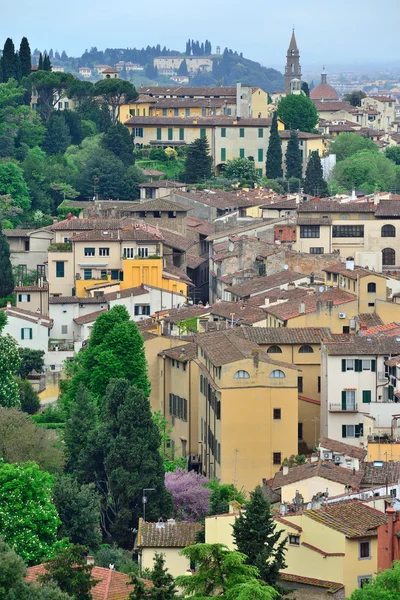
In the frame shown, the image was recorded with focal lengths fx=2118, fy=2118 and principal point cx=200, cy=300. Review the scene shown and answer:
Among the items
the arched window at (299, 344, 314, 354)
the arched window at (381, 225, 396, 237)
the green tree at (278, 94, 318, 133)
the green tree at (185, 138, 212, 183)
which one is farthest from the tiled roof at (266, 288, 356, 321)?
the green tree at (278, 94, 318, 133)

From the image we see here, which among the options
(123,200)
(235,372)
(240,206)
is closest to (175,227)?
(240,206)

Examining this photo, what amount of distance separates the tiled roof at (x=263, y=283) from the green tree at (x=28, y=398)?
24.7ft

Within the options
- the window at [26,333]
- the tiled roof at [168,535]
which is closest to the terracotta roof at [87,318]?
the window at [26,333]

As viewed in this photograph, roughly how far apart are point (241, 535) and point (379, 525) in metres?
2.17

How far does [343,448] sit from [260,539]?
10.3 m

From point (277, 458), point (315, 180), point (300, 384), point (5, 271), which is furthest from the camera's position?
point (315, 180)

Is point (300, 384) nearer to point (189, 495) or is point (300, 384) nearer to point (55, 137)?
point (189, 495)

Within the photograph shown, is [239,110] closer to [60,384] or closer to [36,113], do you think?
[36,113]

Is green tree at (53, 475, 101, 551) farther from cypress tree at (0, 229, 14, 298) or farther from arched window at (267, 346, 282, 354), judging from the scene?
cypress tree at (0, 229, 14, 298)

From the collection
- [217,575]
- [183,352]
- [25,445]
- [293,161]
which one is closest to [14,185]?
[293,161]

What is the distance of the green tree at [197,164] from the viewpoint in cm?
9188

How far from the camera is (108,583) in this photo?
31.8m

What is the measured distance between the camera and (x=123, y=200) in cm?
8581

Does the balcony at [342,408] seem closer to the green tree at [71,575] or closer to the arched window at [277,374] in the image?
the arched window at [277,374]
